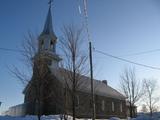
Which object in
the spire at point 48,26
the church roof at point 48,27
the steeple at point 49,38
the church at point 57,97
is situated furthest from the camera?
the spire at point 48,26

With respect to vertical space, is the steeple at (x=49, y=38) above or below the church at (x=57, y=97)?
above

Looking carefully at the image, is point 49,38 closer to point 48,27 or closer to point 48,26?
point 48,27

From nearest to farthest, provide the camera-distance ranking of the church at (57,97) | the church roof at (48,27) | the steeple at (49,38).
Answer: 1. the church at (57,97)
2. the steeple at (49,38)
3. the church roof at (48,27)

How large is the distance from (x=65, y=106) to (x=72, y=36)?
207 inches

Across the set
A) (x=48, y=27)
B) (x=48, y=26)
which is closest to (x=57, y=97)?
(x=48, y=27)

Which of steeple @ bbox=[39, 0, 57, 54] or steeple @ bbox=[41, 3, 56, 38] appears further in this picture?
steeple @ bbox=[41, 3, 56, 38]

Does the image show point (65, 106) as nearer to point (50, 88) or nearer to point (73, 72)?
point (73, 72)

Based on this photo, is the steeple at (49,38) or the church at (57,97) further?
the steeple at (49,38)

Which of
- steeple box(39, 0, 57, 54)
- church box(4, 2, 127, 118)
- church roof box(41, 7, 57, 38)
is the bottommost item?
church box(4, 2, 127, 118)

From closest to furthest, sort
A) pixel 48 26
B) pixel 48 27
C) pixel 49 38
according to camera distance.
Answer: pixel 49 38
pixel 48 27
pixel 48 26

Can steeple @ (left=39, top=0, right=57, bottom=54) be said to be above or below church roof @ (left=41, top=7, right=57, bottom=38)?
below

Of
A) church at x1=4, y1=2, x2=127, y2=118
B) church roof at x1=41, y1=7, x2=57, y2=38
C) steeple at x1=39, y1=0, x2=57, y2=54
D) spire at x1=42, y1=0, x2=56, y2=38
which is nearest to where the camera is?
church at x1=4, y1=2, x2=127, y2=118

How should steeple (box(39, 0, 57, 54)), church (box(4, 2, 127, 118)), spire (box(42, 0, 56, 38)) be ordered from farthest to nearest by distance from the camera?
1. spire (box(42, 0, 56, 38))
2. steeple (box(39, 0, 57, 54))
3. church (box(4, 2, 127, 118))

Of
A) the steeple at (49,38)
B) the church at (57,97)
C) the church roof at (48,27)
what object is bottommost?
the church at (57,97)
